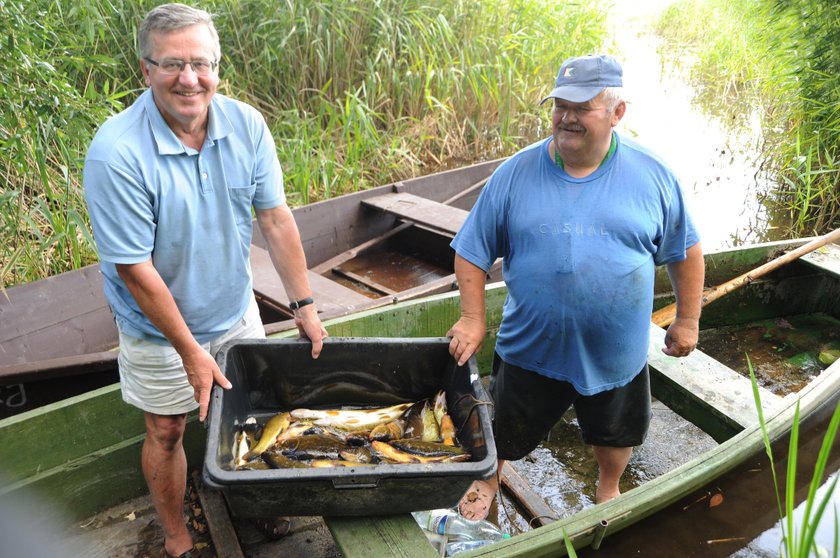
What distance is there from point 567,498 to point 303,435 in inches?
55.9

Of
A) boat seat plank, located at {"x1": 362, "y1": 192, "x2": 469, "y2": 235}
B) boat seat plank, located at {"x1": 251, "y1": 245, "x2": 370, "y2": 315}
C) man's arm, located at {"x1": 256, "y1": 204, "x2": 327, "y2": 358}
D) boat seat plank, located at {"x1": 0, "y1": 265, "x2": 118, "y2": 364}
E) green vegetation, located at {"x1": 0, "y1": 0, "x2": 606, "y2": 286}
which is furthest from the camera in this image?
green vegetation, located at {"x1": 0, "y1": 0, "x2": 606, "y2": 286}

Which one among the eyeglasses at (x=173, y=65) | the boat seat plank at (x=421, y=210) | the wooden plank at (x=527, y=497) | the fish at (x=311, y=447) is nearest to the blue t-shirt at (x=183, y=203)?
the eyeglasses at (x=173, y=65)

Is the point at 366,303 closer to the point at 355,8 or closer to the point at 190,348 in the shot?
the point at 190,348

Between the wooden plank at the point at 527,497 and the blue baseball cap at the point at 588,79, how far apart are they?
1657 mm

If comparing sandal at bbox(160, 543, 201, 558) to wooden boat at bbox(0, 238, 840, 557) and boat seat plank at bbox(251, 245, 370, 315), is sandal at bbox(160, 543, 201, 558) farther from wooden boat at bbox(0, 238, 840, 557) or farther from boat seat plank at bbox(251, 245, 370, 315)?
boat seat plank at bbox(251, 245, 370, 315)

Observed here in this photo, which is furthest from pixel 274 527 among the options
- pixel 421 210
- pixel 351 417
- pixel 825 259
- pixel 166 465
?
pixel 825 259

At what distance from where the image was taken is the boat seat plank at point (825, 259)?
160 inches

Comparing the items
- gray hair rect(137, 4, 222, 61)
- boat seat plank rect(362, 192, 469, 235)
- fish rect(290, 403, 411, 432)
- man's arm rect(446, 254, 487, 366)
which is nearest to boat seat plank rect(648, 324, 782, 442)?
man's arm rect(446, 254, 487, 366)

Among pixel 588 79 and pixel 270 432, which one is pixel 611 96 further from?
pixel 270 432

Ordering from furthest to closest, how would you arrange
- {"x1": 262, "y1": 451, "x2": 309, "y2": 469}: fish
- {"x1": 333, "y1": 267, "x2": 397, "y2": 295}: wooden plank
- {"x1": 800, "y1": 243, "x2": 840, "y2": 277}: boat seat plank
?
→ {"x1": 333, "y1": 267, "x2": 397, "y2": 295}: wooden plank
{"x1": 800, "y1": 243, "x2": 840, "y2": 277}: boat seat plank
{"x1": 262, "y1": 451, "x2": 309, "y2": 469}: fish

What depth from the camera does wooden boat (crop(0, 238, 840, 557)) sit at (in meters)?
2.08

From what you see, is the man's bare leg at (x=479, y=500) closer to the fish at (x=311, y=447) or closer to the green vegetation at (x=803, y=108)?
the fish at (x=311, y=447)

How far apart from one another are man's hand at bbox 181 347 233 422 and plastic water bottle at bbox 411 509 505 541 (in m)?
0.96

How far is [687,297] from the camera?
242 cm
